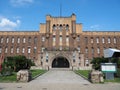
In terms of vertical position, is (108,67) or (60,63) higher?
(108,67)

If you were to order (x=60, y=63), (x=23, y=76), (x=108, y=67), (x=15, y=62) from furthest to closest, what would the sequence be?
(x=60, y=63) < (x=15, y=62) < (x=108, y=67) < (x=23, y=76)

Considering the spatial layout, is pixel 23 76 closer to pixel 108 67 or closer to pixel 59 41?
pixel 108 67

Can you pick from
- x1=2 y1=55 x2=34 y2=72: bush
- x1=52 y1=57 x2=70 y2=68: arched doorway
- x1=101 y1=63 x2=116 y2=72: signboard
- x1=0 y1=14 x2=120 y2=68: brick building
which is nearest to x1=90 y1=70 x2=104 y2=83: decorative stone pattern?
x1=101 y1=63 x2=116 y2=72: signboard

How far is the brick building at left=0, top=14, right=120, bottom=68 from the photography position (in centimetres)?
4681

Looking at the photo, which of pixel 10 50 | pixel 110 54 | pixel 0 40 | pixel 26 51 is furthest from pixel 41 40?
pixel 110 54

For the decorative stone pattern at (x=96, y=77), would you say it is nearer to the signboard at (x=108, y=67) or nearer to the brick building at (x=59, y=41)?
the signboard at (x=108, y=67)

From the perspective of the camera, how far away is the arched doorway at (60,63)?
46.5 m

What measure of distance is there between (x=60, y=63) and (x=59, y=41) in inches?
263

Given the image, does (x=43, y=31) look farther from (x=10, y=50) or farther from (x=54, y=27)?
(x=10, y=50)

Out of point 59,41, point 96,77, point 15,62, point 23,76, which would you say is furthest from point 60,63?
point 96,77

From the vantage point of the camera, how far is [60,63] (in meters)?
46.8

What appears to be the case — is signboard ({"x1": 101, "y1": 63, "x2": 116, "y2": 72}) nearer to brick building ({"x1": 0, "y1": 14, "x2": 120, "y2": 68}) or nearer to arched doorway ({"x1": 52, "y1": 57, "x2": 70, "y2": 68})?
brick building ({"x1": 0, "y1": 14, "x2": 120, "y2": 68})

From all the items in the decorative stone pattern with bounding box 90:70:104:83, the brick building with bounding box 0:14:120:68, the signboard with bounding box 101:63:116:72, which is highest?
the brick building with bounding box 0:14:120:68

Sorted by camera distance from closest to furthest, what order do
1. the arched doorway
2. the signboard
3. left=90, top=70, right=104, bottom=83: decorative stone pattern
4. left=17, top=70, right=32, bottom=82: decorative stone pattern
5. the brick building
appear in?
left=90, top=70, right=104, bottom=83: decorative stone pattern < left=17, top=70, right=32, bottom=82: decorative stone pattern < the signboard < the arched doorway < the brick building
